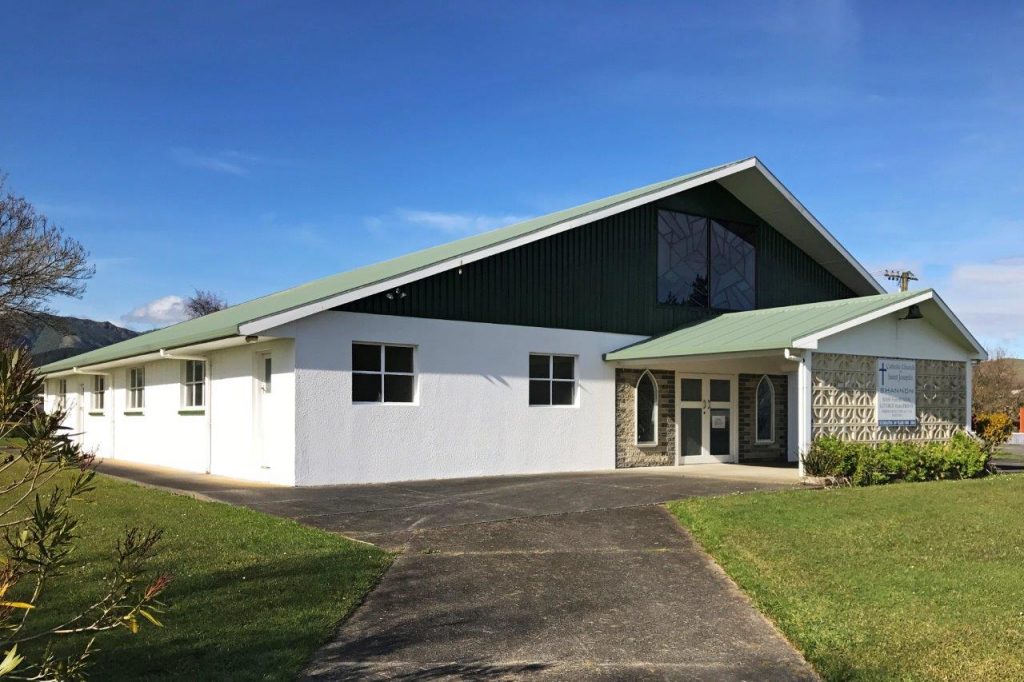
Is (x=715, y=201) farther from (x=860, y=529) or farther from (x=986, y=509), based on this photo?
(x=860, y=529)

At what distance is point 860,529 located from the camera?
10.5 meters

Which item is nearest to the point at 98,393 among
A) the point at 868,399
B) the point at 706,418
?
the point at 706,418

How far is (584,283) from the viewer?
60.8 ft

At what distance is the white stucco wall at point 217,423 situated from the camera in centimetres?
1477

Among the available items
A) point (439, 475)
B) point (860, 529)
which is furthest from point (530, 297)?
point (860, 529)

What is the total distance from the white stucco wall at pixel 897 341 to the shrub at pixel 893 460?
5.58 ft

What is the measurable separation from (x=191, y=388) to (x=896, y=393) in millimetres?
14308

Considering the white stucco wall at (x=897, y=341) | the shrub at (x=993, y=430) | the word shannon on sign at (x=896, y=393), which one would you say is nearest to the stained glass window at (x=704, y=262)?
the white stucco wall at (x=897, y=341)

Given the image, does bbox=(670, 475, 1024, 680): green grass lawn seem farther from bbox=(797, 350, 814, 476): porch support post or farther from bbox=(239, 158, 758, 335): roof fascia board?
bbox=(239, 158, 758, 335): roof fascia board

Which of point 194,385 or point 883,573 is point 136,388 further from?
point 883,573

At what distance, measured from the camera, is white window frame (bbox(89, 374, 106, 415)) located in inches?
1003

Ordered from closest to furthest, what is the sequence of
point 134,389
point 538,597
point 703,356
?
point 538,597
point 703,356
point 134,389

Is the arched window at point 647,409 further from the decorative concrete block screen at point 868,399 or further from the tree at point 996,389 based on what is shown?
the tree at point 996,389

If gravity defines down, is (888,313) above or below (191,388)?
above
